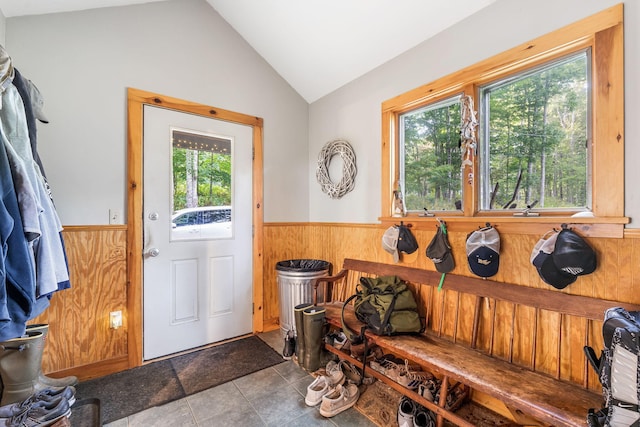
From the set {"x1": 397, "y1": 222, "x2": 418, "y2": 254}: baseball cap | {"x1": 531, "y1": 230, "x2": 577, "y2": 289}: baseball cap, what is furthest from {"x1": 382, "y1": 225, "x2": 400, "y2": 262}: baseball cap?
{"x1": 531, "y1": 230, "x2": 577, "y2": 289}: baseball cap

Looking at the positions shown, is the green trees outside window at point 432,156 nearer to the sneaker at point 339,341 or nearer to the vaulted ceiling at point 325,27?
the vaulted ceiling at point 325,27

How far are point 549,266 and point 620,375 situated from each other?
532 mm

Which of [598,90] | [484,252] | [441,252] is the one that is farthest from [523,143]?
[441,252]

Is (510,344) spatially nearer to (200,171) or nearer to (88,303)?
(200,171)

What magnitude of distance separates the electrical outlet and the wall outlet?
0.68 m

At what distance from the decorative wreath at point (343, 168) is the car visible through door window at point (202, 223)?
983mm

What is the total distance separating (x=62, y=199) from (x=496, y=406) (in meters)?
3.07

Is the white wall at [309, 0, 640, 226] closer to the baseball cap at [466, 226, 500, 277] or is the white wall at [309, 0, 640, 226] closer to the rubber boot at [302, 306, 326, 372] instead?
the baseball cap at [466, 226, 500, 277]

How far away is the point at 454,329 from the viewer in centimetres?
178

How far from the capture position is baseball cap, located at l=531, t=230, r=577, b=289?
138cm

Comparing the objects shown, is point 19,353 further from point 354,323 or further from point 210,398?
point 354,323

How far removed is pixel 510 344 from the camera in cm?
156

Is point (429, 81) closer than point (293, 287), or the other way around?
point (429, 81)

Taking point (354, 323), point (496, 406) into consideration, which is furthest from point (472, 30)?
point (496, 406)
